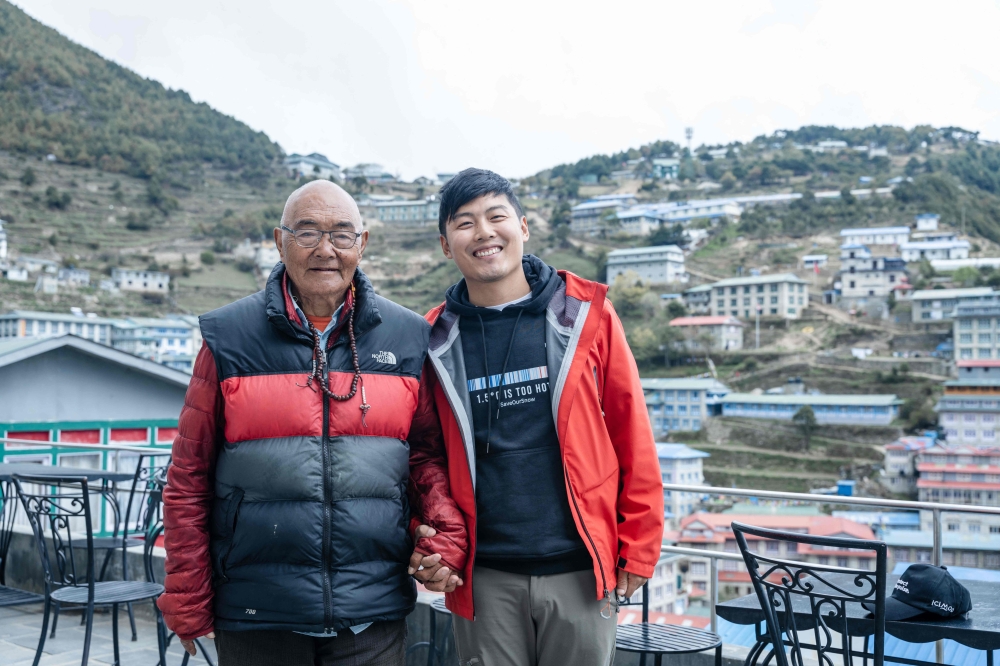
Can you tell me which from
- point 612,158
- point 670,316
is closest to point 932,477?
point 670,316

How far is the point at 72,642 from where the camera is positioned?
350cm

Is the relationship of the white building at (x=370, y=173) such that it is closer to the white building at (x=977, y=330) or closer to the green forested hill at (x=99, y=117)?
the green forested hill at (x=99, y=117)

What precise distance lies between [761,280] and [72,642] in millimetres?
87941

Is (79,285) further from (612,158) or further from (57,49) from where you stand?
(612,158)

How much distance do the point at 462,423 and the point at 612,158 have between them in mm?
152821

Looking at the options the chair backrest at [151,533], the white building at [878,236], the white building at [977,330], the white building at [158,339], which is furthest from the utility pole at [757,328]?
the chair backrest at [151,533]

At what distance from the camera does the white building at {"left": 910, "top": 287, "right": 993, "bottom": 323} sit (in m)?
77.6

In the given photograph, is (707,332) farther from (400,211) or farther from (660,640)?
(660,640)

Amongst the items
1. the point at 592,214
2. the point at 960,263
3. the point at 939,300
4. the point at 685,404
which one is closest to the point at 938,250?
the point at 960,263

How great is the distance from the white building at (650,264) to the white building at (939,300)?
2539cm

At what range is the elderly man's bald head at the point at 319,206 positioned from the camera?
1.60 meters

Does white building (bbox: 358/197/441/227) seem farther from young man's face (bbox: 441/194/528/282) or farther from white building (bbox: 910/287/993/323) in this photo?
young man's face (bbox: 441/194/528/282)

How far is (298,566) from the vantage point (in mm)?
1454

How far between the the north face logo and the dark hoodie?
15 centimetres
